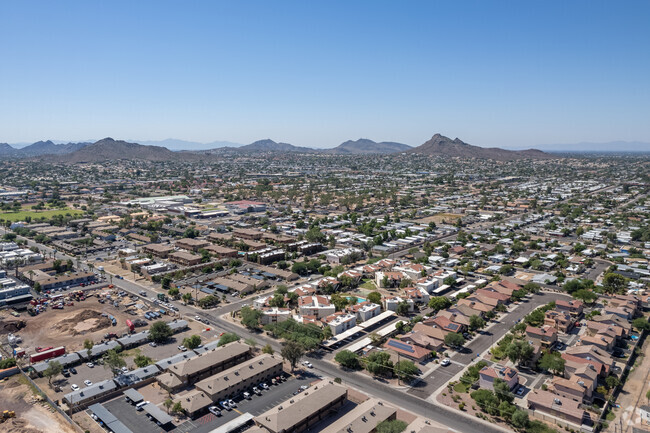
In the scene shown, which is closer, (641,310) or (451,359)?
(451,359)

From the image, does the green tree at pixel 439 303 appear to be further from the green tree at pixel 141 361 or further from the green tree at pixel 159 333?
the green tree at pixel 141 361

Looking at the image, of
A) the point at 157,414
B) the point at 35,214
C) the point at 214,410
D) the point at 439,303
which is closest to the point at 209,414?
the point at 214,410

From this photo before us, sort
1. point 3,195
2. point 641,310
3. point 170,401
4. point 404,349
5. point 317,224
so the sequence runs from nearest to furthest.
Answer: point 170,401
point 404,349
point 641,310
point 317,224
point 3,195

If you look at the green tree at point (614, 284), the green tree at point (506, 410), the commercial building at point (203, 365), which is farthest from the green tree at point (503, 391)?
the green tree at point (614, 284)

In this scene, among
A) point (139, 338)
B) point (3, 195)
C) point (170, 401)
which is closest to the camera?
point (170, 401)

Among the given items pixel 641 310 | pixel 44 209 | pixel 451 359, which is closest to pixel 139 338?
pixel 451 359

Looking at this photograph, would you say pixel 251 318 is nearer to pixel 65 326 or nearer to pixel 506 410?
pixel 65 326

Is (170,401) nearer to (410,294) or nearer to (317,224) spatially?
(410,294)
